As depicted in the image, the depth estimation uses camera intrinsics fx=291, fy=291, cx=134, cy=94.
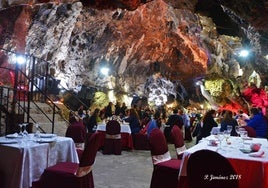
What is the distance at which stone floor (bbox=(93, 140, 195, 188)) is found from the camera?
555cm

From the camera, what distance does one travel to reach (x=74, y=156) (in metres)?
4.92

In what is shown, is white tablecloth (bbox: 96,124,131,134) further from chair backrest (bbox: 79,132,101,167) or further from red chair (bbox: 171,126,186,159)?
chair backrest (bbox: 79,132,101,167)

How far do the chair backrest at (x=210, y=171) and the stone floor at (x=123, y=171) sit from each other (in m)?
3.18

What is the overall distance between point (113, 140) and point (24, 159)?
17.0 feet

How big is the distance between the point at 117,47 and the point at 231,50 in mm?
9257

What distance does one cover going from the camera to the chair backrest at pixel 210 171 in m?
2.28


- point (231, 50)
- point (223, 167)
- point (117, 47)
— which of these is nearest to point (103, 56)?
point (117, 47)

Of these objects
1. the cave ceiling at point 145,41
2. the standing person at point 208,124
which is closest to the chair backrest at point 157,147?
the standing person at point 208,124

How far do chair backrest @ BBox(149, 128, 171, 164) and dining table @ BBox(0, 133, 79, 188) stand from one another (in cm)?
149

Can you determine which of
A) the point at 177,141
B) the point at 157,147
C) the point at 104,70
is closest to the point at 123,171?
the point at 177,141

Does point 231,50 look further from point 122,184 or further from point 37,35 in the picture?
point 122,184

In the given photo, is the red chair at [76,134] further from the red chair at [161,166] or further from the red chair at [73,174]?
the red chair at [161,166]

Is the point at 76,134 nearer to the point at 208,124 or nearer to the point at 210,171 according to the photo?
the point at 208,124

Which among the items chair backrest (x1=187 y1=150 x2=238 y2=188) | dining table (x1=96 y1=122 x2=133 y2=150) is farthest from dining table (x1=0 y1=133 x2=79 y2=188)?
dining table (x1=96 y1=122 x2=133 y2=150)
